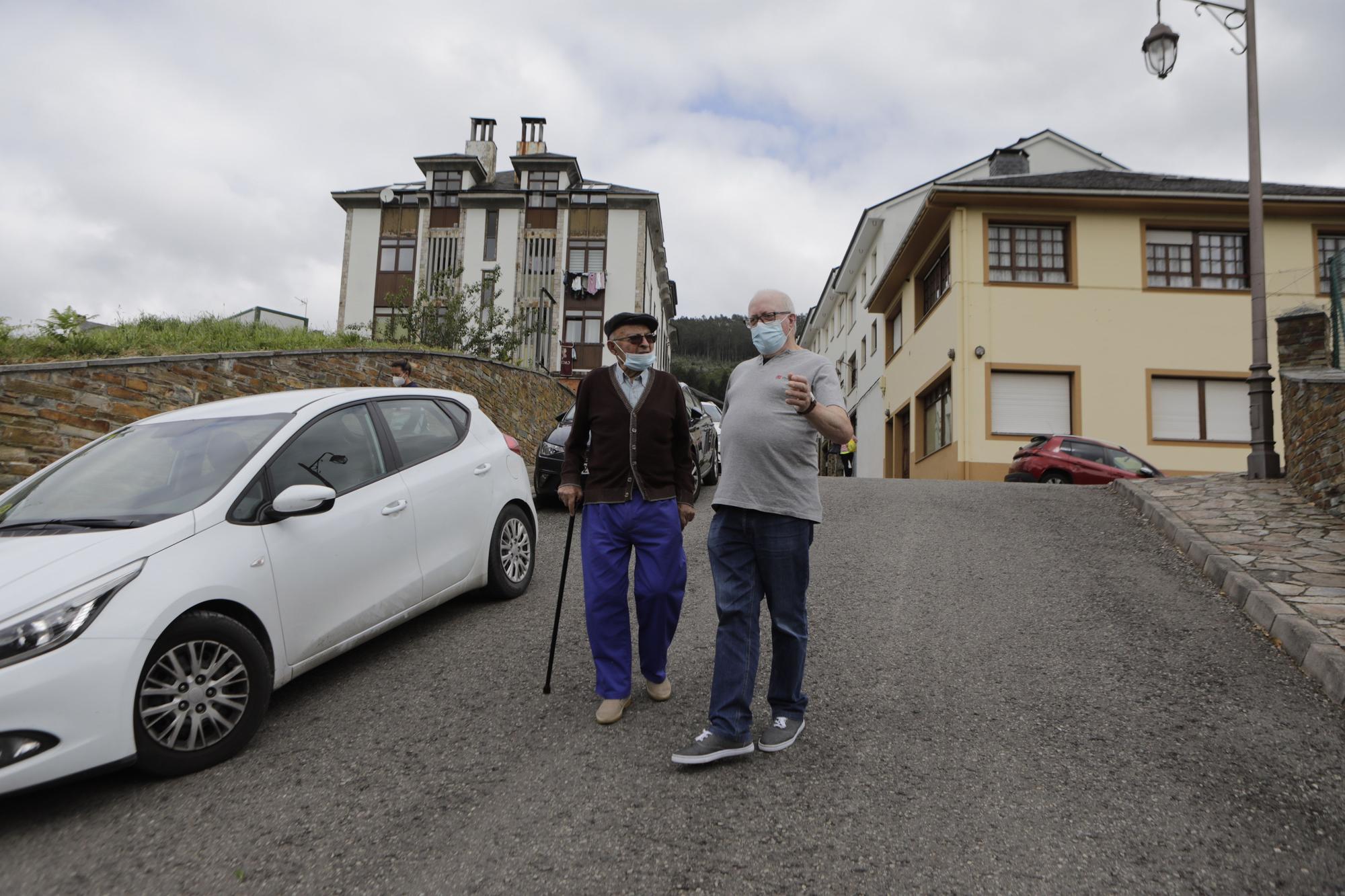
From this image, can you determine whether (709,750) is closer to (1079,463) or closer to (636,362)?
(636,362)

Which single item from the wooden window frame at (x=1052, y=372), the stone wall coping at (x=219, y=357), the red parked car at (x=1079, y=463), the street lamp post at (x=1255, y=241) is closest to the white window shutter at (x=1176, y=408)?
the wooden window frame at (x=1052, y=372)

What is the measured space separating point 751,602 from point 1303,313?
375 inches

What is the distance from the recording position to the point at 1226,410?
20.8 m

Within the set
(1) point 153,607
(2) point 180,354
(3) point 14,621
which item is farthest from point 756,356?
(2) point 180,354

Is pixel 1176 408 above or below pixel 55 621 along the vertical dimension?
above

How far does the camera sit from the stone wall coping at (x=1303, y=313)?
32.3 ft

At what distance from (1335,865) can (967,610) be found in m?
3.15

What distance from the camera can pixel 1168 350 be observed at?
20.8 metres

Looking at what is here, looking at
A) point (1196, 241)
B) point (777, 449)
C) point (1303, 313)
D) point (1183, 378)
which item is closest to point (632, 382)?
point (777, 449)

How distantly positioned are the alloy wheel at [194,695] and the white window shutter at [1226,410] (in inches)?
882

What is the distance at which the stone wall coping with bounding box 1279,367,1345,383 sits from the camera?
26.8 feet

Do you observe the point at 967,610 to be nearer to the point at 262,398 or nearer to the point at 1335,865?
the point at 1335,865

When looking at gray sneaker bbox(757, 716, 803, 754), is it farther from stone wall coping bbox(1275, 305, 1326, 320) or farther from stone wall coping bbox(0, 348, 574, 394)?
stone wall coping bbox(1275, 305, 1326, 320)

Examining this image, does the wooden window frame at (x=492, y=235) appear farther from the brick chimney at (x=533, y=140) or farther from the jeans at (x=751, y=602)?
the jeans at (x=751, y=602)
